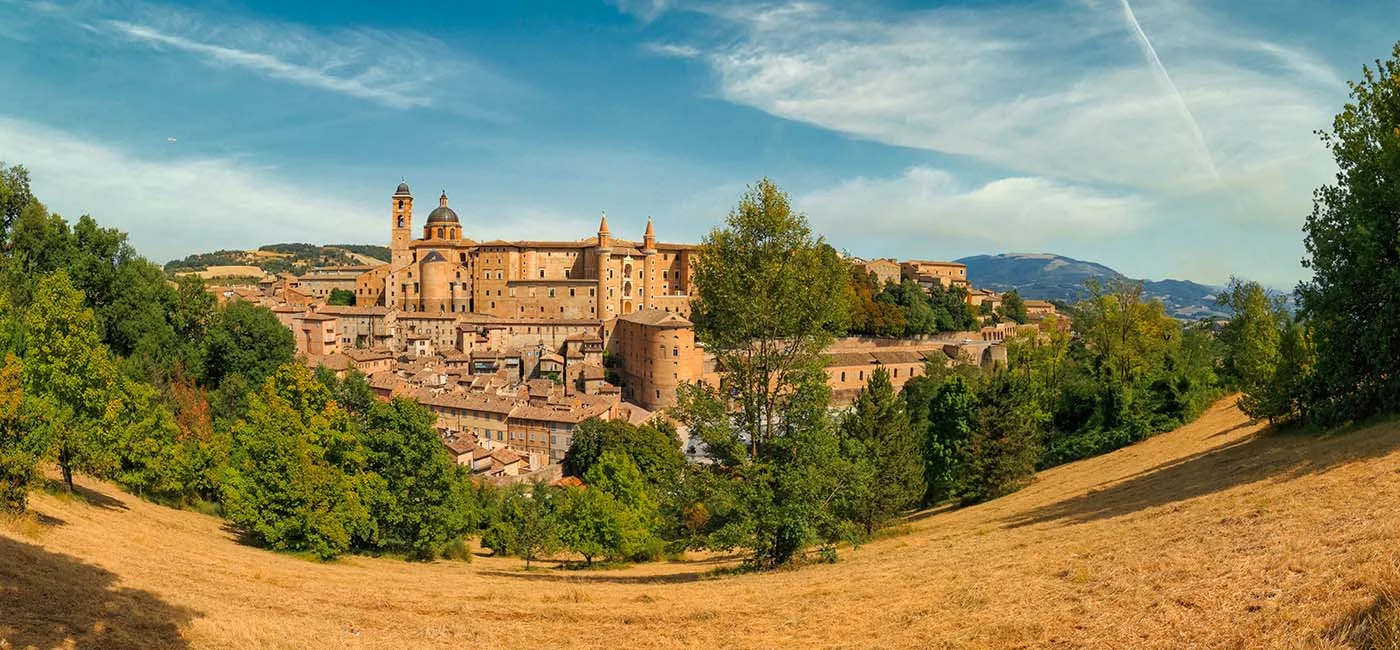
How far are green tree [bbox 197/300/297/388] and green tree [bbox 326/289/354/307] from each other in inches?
2236

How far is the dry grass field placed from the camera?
23.1ft

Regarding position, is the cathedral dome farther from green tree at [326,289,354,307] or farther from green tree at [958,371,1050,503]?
green tree at [958,371,1050,503]

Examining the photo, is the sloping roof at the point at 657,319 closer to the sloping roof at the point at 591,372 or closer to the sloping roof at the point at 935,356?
the sloping roof at the point at 591,372

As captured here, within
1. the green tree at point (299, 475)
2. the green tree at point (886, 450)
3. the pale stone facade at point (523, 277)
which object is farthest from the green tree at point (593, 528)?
the pale stone facade at point (523, 277)

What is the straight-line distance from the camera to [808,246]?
16047mm

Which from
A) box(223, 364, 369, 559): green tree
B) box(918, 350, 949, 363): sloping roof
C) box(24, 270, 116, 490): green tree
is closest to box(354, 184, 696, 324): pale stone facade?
box(918, 350, 949, 363): sloping roof

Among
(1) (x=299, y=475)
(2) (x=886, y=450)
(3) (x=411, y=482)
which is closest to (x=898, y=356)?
(2) (x=886, y=450)

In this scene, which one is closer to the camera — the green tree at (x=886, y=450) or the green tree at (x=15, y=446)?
the green tree at (x=15, y=446)

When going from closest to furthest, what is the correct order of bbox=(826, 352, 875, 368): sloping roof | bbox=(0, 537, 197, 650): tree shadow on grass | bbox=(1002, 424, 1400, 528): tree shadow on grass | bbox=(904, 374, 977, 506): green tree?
bbox=(0, 537, 197, 650): tree shadow on grass → bbox=(1002, 424, 1400, 528): tree shadow on grass → bbox=(904, 374, 977, 506): green tree → bbox=(826, 352, 875, 368): sloping roof

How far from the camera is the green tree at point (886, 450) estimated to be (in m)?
23.3

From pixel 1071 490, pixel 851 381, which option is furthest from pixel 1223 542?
pixel 851 381

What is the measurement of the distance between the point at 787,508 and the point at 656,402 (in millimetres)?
52472

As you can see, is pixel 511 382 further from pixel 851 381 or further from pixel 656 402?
pixel 851 381

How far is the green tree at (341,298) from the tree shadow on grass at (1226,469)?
3739 inches
